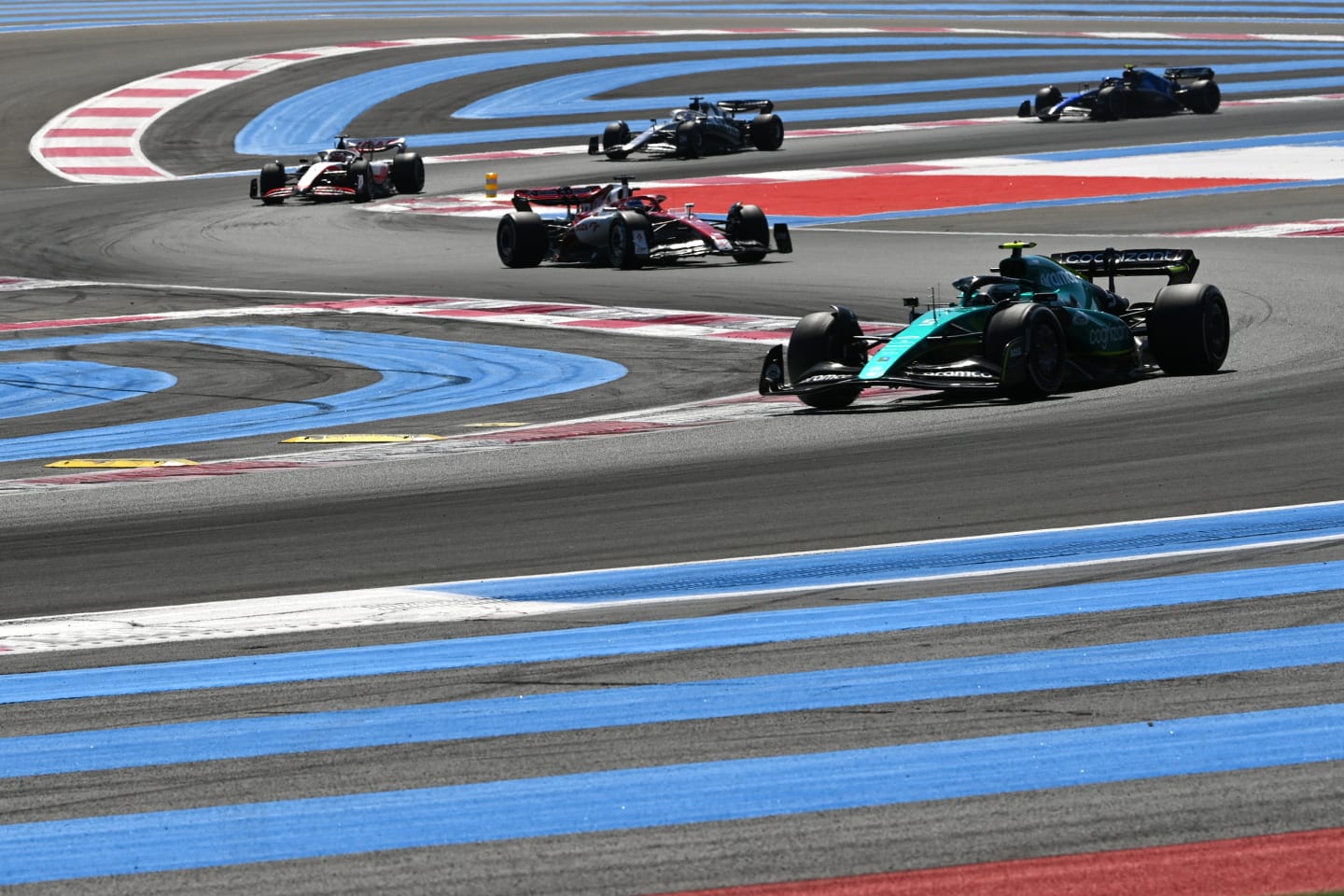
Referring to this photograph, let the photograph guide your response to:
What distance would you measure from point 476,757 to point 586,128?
3737 cm

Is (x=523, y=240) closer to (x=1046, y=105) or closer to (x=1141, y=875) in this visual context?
(x=1046, y=105)

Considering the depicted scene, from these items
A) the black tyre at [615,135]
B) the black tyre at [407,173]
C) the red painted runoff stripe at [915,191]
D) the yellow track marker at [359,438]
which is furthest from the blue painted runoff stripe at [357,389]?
the black tyre at [615,135]

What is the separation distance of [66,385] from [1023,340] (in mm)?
8009

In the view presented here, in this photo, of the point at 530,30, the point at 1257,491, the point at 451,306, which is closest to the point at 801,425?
the point at 1257,491

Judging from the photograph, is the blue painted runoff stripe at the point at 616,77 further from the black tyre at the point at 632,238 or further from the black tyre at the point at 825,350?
the black tyre at the point at 825,350

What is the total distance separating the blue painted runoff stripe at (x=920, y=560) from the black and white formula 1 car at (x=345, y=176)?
25.5 meters

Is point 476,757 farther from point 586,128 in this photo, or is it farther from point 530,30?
point 530,30

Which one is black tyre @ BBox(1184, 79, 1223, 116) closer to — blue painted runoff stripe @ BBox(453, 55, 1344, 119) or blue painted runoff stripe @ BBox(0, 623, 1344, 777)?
blue painted runoff stripe @ BBox(453, 55, 1344, 119)

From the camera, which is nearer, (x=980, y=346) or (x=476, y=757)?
(x=476, y=757)

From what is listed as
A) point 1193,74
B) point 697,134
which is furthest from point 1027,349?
point 1193,74

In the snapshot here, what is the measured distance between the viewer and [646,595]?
707 cm

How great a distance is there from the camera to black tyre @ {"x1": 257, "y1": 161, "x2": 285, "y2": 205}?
104ft

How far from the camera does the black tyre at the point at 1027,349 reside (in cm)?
1184

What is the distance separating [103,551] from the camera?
8.49 meters
